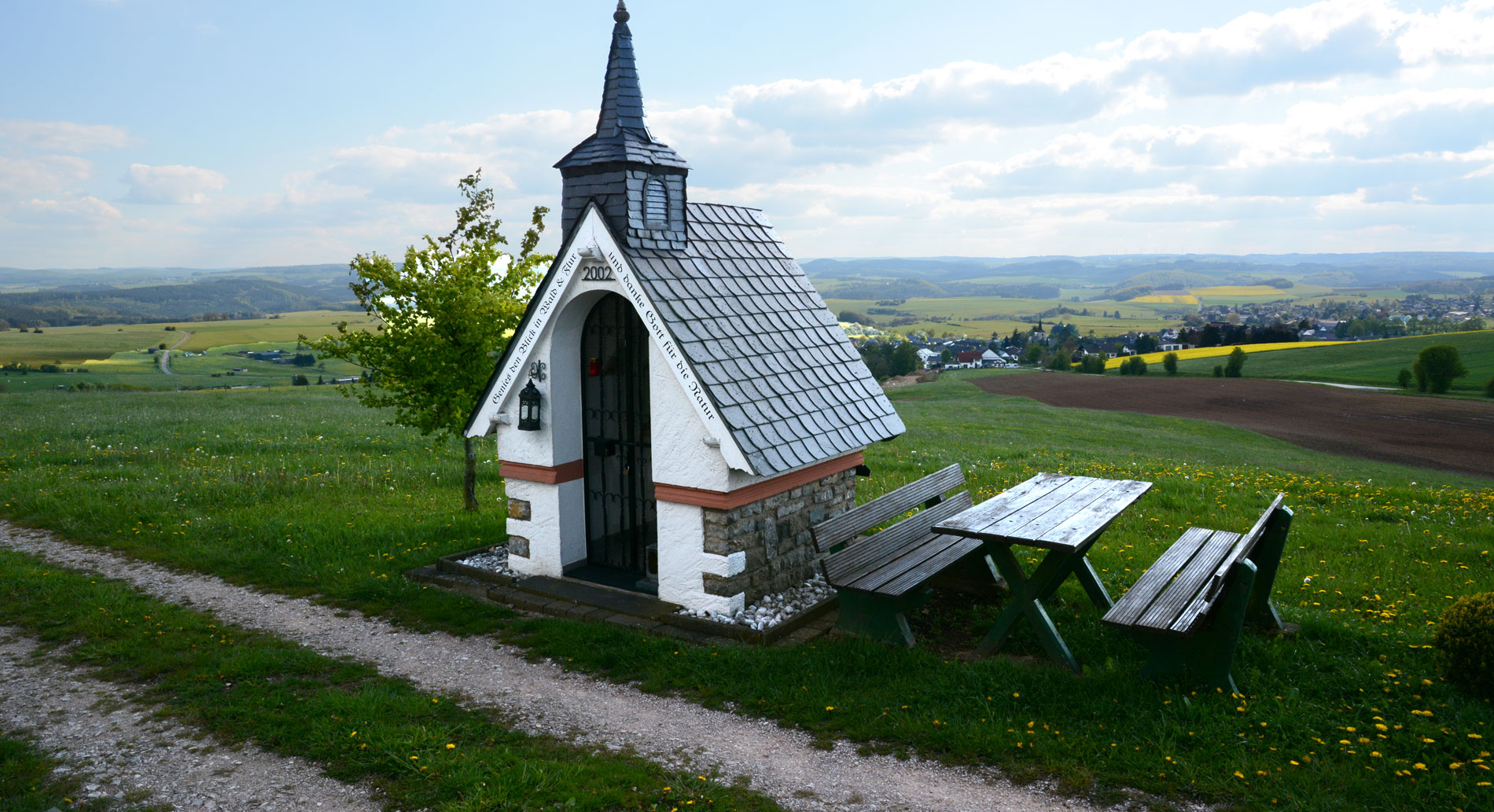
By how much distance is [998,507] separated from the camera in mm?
7832

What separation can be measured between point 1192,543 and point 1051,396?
96.8 ft

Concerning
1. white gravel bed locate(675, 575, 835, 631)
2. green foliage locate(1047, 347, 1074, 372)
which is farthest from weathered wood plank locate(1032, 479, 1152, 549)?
green foliage locate(1047, 347, 1074, 372)

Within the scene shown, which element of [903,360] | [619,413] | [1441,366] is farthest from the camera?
[903,360]

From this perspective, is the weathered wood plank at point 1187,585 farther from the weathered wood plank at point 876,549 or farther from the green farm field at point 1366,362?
the green farm field at point 1366,362

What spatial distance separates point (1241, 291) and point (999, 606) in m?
161

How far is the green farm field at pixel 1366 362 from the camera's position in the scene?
1501 inches

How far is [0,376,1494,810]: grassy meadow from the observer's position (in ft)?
18.0

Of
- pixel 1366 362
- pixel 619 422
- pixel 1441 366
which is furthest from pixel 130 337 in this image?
pixel 1366 362

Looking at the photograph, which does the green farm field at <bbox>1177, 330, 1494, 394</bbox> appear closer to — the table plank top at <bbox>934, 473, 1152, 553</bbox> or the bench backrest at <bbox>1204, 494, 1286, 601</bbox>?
the table plank top at <bbox>934, 473, 1152, 553</bbox>

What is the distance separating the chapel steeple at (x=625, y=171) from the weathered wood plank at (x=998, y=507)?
428 centimetres

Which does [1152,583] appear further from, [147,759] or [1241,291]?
[1241,291]

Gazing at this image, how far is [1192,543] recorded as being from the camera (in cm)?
803

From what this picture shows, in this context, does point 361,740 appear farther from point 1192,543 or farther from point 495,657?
point 1192,543

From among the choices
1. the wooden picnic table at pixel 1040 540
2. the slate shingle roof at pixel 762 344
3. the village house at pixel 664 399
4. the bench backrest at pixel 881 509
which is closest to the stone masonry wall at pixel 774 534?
the village house at pixel 664 399
